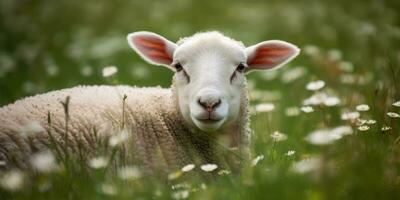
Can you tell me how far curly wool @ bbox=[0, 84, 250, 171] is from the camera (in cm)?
474

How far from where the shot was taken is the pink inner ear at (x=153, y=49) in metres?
5.75

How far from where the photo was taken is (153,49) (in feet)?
19.0

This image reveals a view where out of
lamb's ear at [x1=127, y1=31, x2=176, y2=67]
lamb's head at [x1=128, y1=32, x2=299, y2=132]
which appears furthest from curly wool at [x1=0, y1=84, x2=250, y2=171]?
lamb's ear at [x1=127, y1=31, x2=176, y2=67]

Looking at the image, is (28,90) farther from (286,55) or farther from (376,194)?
(376,194)

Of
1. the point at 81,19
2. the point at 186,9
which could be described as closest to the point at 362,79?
the point at 81,19

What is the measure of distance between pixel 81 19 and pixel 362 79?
307 inches

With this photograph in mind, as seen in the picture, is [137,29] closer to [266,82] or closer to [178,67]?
[266,82]

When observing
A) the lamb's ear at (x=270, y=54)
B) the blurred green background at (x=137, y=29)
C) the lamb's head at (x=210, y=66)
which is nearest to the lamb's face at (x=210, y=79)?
the lamb's head at (x=210, y=66)

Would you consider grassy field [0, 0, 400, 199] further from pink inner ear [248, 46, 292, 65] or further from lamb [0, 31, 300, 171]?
pink inner ear [248, 46, 292, 65]

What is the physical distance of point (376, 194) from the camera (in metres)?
3.70

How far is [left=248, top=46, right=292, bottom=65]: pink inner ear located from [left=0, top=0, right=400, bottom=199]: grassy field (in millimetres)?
322

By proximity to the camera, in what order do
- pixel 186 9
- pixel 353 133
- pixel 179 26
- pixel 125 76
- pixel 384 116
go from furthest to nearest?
1. pixel 186 9
2. pixel 179 26
3. pixel 125 76
4. pixel 384 116
5. pixel 353 133

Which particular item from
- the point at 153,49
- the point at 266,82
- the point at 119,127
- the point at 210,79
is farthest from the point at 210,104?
the point at 266,82

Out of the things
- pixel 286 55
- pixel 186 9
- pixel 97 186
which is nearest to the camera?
pixel 97 186
